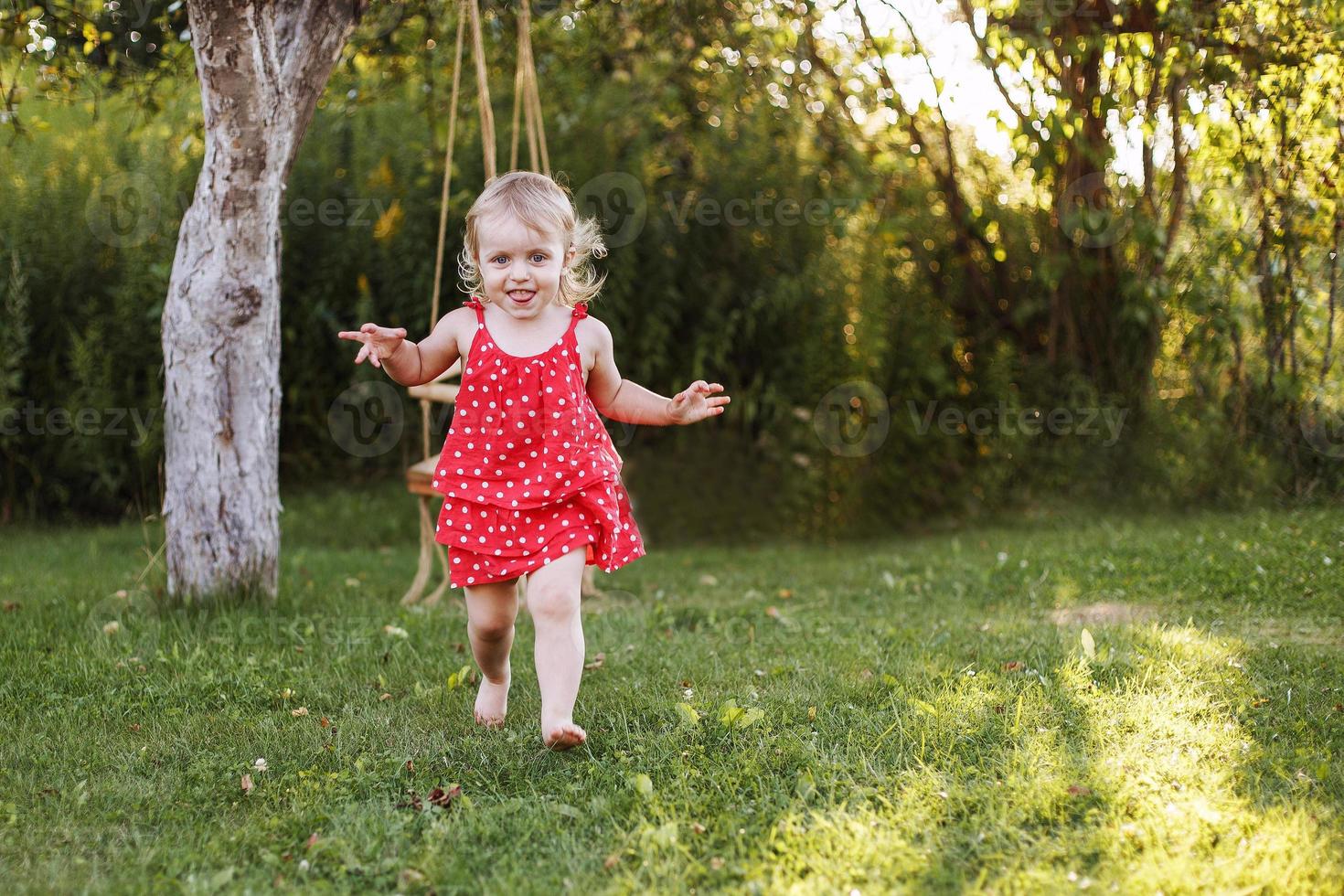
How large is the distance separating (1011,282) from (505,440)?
5.09 metres

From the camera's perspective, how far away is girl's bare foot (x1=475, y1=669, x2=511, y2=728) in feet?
9.44

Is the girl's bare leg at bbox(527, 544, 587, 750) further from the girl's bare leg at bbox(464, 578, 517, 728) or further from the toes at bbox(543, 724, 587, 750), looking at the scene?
the girl's bare leg at bbox(464, 578, 517, 728)

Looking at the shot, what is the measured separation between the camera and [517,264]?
263 cm

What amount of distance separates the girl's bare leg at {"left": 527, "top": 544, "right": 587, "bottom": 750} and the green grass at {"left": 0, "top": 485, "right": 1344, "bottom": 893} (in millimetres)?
160

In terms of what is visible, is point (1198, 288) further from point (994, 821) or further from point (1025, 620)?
point (994, 821)

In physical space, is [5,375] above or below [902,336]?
below

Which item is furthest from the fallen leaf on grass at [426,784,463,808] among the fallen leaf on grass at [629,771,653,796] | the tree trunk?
the tree trunk

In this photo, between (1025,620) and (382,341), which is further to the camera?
(1025,620)

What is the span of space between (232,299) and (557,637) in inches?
83.7

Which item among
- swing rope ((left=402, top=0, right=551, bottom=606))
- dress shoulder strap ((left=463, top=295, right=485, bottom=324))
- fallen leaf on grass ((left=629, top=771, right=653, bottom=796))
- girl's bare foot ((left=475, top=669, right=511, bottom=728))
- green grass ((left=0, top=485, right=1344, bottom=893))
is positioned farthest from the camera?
swing rope ((left=402, top=0, right=551, bottom=606))

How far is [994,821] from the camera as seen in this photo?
220 centimetres

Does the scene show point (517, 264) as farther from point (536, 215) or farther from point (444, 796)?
point (444, 796)

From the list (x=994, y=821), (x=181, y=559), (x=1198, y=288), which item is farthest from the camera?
(x=1198, y=288)

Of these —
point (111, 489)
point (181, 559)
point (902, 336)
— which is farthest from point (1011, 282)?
point (111, 489)
